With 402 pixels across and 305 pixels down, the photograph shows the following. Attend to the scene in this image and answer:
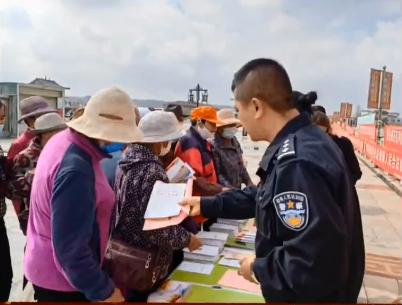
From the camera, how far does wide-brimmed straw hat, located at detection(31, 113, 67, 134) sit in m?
2.52

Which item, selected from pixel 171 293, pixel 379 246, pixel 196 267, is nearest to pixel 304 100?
pixel 171 293

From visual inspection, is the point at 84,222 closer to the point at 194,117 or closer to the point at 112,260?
the point at 112,260

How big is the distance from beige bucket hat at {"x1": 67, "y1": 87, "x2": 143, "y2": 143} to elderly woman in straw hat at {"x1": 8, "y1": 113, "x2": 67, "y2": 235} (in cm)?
84

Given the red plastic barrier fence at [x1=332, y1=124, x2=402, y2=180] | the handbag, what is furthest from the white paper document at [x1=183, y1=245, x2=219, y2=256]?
the red plastic barrier fence at [x1=332, y1=124, x2=402, y2=180]

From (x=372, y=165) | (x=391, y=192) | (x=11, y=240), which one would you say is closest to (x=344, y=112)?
(x=372, y=165)

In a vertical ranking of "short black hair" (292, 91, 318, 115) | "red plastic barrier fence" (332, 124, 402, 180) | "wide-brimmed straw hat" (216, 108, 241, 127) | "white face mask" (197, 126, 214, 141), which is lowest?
"red plastic barrier fence" (332, 124, 402, 180)

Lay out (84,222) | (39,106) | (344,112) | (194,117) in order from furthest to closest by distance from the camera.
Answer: (344,112) → (194,117) → (39,106) → (84,222)

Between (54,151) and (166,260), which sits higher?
(54,151)

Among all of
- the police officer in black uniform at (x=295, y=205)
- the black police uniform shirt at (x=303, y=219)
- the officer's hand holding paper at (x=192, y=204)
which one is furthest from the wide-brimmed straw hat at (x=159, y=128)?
the black police uniform shirt at (x=303, y=219)

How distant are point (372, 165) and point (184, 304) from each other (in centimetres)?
1252

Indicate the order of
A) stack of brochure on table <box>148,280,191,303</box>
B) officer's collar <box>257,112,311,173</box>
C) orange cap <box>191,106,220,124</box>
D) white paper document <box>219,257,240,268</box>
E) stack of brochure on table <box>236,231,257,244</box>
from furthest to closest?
orange cap <box>191,106,220,124</box> → stack of brochure on table <box>236,231,257,244</box> → white paper document <box>219,257,240,268</box> → stack of brochure on table <box>148,280,191,303</box> → officer's collar <box>257,112,311,173</box>

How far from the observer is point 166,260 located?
1895mm

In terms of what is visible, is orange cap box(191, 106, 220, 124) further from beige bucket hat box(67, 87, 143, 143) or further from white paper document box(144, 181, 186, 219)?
beige bucket hat box(67, 87, 143, 143)

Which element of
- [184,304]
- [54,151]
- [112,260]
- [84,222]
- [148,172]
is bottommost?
[184,304]
